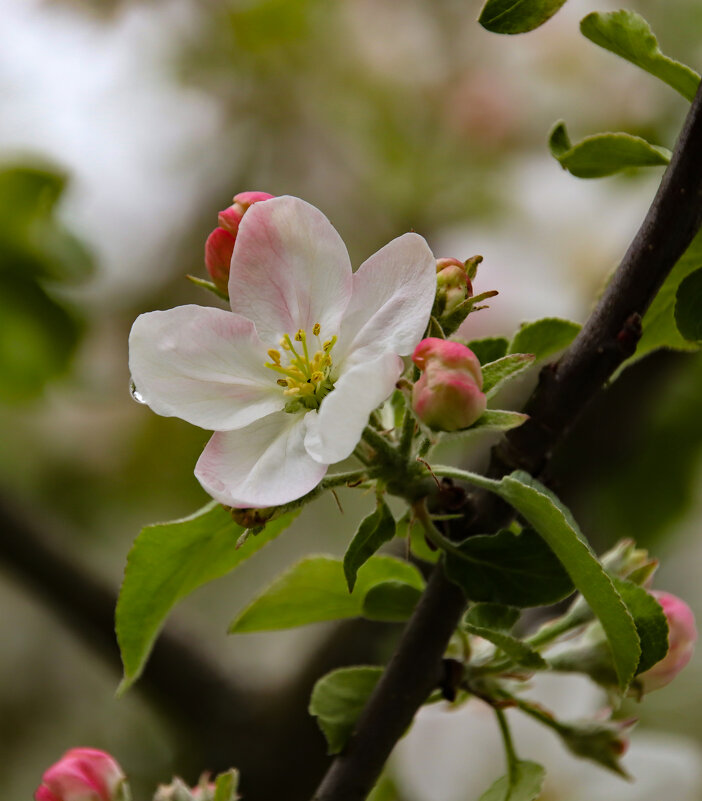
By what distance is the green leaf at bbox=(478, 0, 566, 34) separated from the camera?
0.41 metres

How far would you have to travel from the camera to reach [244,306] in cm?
44

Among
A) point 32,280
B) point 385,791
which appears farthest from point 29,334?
Answer: point 385,791

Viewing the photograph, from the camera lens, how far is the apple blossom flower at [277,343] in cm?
39

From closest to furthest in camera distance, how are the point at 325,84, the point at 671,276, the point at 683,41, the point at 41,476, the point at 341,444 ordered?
the point at 341,444
the point at 671,276
the point at 683,41
the point at 41,476
the point at 325,84

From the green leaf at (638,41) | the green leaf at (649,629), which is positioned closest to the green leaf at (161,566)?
the green leaf at (649,629)

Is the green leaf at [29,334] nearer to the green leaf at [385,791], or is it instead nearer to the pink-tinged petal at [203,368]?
the green leaf at [385,791]

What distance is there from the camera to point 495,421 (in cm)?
38

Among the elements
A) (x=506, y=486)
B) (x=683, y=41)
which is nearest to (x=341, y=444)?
(x=506, y=486)

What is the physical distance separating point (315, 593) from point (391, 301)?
0.63ft

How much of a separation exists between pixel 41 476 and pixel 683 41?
3.73 ft

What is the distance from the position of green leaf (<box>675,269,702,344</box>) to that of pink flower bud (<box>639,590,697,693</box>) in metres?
0.14

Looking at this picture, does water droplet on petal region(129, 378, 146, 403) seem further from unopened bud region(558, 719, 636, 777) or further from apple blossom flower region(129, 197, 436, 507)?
unopened bud region(558, 719, 636, 777)

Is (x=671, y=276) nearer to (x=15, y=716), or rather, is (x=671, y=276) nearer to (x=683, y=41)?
(x=683, y=41)

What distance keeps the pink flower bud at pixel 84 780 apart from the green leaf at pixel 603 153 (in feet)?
1.23
